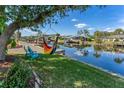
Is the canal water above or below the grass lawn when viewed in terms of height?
above

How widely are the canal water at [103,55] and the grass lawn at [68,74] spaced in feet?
0.57

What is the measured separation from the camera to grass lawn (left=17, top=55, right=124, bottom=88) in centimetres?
489

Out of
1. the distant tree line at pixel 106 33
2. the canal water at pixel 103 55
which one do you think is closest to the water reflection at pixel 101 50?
the canal water at pixel 103 55

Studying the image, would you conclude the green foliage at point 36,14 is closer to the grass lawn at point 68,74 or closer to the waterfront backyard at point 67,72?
the waterfront backyard at point 67,72

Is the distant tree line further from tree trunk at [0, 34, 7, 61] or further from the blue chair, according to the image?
tree trunk at [0, 34, 7, 61]

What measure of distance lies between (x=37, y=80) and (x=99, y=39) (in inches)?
61.8

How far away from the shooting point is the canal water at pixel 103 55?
554cm

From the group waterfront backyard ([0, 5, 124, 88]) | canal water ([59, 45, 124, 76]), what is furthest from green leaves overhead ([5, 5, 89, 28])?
canal water ([59, 45, 124, 76])

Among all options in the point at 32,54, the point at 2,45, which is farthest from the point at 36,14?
the point at 2,45

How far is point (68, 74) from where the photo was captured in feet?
17.4

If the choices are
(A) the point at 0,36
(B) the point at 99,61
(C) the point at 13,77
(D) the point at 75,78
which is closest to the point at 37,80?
(C) the point at 13,77

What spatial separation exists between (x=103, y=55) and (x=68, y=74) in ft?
2.71

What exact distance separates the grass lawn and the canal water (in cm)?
17

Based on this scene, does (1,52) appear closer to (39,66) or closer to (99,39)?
(39,66)
